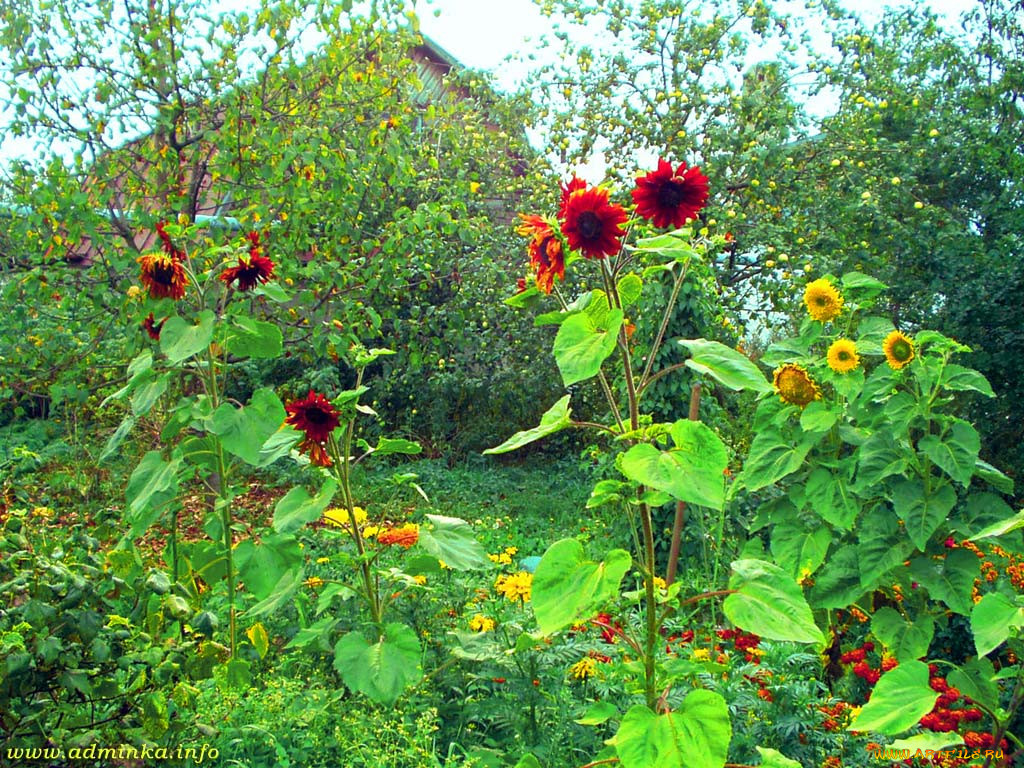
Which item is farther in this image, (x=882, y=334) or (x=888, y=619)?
(x=882, y=334)

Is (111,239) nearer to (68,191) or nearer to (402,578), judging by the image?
(68,191)

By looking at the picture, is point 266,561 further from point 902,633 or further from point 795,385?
point 902,633

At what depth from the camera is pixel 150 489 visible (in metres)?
2.31

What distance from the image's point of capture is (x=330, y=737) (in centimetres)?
215

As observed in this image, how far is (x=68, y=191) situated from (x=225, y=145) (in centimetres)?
81

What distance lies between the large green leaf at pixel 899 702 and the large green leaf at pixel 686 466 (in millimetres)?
715

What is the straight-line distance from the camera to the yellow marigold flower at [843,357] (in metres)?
2.69

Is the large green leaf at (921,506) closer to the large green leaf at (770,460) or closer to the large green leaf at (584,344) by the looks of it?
the large green leaf at (770,460)

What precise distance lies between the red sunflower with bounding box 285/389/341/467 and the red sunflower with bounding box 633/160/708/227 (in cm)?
91

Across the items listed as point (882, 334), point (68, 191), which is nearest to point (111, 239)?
point (68, 191)

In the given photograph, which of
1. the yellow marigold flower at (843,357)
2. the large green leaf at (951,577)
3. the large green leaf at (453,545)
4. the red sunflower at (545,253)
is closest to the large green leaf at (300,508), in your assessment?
the large green leaf at (453,545)

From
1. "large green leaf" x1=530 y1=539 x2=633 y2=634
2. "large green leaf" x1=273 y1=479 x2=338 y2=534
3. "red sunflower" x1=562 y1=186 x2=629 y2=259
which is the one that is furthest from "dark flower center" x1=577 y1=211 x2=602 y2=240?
"large green leaf" x1=273 y1=479 x2=338 y2=534

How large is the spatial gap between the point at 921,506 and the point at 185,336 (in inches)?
81.0

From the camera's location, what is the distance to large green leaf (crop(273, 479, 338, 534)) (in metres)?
2.14
